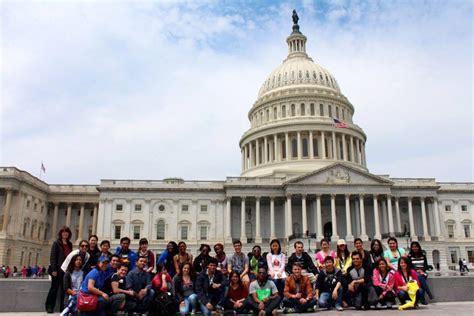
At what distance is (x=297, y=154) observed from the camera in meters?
79.9

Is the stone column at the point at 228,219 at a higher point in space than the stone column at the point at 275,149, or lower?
lower

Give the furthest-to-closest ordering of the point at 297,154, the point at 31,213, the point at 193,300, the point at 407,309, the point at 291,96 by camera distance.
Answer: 1. the point at 291,96
2. the point at 297,154
3. the point at 31,213
4. the point at 407,309
5. the point at 193,300

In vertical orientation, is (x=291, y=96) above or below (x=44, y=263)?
above

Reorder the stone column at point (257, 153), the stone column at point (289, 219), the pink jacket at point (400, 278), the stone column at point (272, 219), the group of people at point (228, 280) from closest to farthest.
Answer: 1. the group of people at point (228, 280)
2. the pink jacket at point (400, 278)
3. the stone column at point (289, 219)
4. the stone column at point (272, 219)
5. the stone column at point (257, 153)

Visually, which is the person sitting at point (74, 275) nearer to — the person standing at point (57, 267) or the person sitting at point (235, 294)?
the person standing at point (57, 267)

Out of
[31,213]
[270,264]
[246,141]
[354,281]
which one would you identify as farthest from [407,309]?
[246,141]

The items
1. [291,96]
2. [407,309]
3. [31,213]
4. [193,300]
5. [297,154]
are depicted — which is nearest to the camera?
[193,300]

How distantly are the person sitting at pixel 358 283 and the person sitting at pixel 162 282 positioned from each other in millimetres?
6226

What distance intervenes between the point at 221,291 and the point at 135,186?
2237 inches

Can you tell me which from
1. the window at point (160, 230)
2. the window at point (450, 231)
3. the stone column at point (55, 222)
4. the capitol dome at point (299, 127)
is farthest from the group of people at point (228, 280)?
the stone column at point (55, 222)

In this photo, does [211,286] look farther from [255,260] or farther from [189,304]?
[255,260]

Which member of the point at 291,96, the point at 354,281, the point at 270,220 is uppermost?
the point at 291,96

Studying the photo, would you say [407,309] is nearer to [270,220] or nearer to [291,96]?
[270,220]

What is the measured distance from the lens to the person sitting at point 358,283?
50.4 ft
